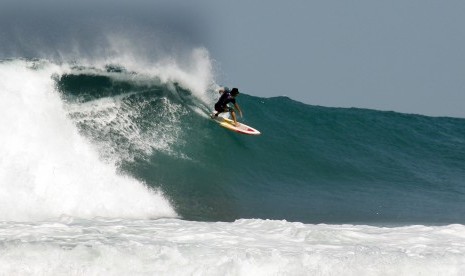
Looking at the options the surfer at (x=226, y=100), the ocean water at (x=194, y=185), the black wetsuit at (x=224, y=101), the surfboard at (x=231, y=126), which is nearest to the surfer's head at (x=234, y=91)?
the surfer at (x=226, y=100)

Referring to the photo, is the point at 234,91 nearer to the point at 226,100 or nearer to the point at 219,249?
the point at 226,100

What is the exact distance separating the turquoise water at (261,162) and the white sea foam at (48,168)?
0.58 m

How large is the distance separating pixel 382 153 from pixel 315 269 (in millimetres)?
14566

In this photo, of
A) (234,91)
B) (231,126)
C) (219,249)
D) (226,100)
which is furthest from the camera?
(231,126)

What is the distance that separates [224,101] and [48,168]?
5683 mm

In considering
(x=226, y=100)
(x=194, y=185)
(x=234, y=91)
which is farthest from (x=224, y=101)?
(x=194, y=185)

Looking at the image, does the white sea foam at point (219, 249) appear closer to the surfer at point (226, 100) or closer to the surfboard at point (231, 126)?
the surfer at point (226, 100)

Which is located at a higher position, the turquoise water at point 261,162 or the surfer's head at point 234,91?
the surfer's head at point 234,91

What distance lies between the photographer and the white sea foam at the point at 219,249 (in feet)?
21.6

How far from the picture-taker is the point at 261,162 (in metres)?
16.8

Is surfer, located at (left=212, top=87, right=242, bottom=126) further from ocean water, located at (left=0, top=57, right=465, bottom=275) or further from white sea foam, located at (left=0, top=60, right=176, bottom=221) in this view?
white sea foam, located at (left=0, top=60, right=176, bottom=221)

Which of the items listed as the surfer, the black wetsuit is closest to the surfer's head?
the surfer

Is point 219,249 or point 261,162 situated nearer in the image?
point 219,249

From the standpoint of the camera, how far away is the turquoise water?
13000mm
